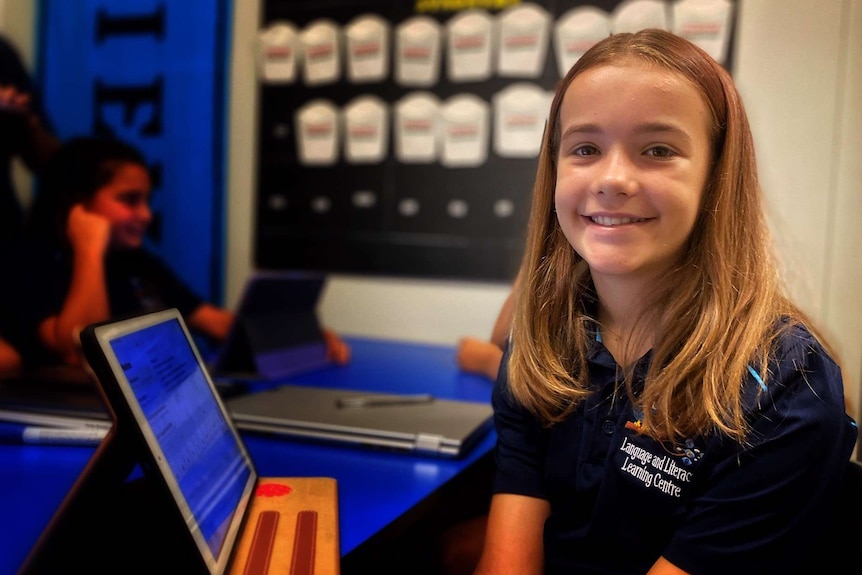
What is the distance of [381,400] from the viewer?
52.2 inches

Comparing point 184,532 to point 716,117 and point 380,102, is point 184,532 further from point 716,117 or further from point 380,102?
point 380,102

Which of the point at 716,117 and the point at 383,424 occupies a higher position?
the point at 716,117

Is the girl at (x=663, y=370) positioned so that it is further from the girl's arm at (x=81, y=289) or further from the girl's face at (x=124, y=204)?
the girl's face at (x=124, y=204)

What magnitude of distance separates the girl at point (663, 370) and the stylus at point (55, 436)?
585 mm

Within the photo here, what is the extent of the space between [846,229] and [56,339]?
200cm

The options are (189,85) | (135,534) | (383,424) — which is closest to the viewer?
(135,534)

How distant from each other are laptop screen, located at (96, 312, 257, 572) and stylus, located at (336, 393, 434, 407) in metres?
0.39

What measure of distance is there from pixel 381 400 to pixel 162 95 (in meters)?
1.77

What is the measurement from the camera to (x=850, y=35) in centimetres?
176

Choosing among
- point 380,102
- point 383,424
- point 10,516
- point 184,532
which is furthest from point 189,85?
point 184,532

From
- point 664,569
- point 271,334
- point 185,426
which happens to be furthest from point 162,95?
point 664,569

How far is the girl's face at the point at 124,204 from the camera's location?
1.97m

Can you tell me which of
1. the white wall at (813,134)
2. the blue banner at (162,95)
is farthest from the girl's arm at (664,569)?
the blue banner at (162,95)

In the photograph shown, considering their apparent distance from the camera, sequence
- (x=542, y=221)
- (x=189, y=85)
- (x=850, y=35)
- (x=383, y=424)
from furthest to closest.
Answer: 1. (x=189, y=85)
2. (x=850, y=35)
3. (x=383, y=424)
4. (x=542, y=221)
